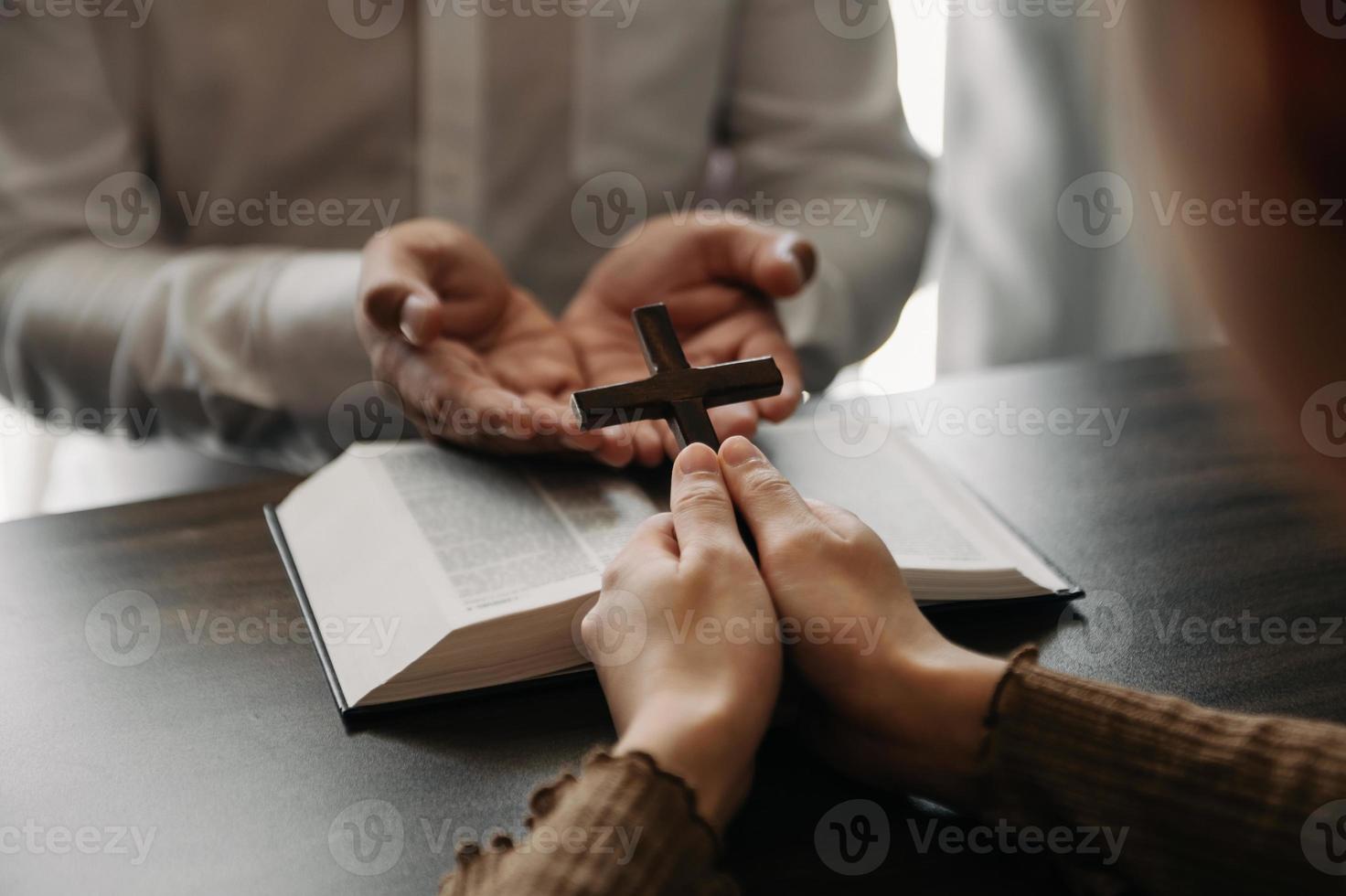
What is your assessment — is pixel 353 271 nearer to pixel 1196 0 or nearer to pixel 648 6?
pixel 648 6

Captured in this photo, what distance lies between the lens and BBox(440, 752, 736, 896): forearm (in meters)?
0.46

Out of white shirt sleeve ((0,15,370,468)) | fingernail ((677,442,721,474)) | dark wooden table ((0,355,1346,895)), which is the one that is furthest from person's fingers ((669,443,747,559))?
white shirt sleeve ((0,15,370,468))

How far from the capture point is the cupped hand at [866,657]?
1.78 ft

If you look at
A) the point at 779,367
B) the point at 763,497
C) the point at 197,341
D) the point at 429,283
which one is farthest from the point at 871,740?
the point at 197,341

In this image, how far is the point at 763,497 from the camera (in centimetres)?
66

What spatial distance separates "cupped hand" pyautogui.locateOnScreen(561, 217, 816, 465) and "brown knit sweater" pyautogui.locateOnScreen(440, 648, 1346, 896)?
426 mm

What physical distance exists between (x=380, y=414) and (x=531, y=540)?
1.86ft

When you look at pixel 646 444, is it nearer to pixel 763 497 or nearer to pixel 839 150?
pixel 763 497

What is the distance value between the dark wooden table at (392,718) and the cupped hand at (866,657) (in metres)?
0.02

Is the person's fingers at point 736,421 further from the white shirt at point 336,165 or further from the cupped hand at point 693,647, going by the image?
the white shirt at point 336,165

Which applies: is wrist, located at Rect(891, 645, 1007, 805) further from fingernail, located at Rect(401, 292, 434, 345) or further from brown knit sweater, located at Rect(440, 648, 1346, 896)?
fingernail, located at Rect(401, 292, 434, 345)

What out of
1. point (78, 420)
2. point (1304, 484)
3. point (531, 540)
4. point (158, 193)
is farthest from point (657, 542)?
point (158, 193)

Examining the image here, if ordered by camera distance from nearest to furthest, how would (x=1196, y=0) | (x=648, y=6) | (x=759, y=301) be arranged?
(x=1196, y=0), (x=759, y=301), (x=648, y=6)

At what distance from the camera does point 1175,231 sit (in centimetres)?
26
